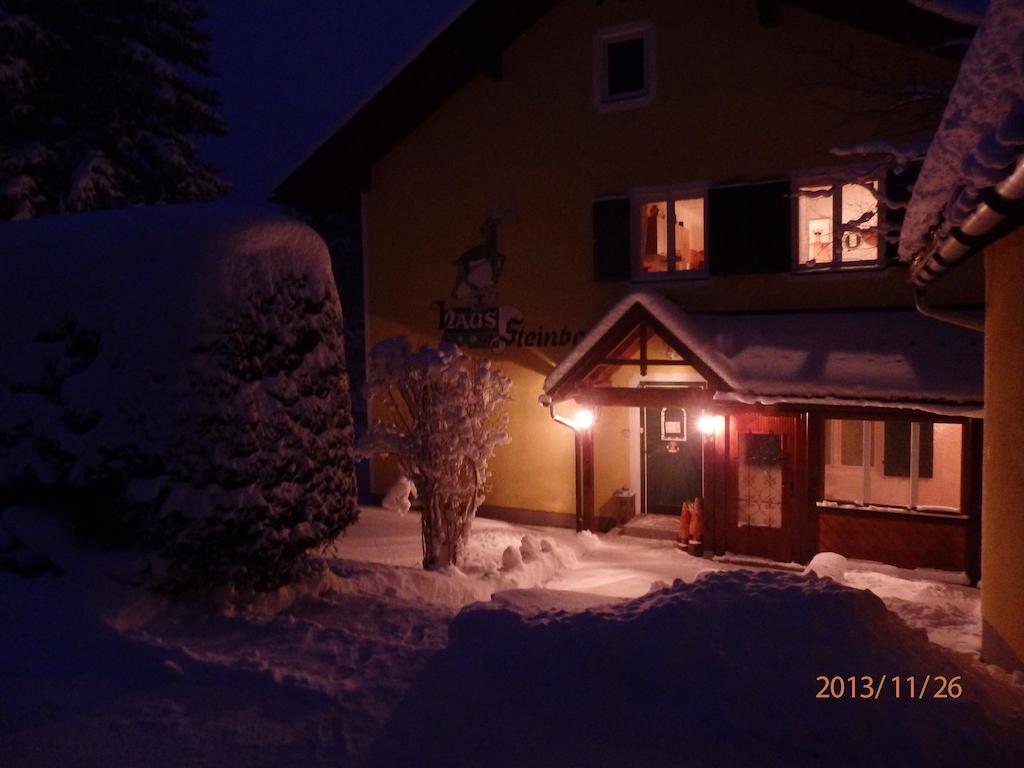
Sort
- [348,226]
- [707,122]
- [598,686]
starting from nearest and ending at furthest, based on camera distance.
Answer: [598,686] < [707,122] < [348,226]

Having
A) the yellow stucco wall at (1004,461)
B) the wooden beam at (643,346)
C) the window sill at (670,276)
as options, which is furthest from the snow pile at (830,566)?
the window sill at (670,276)

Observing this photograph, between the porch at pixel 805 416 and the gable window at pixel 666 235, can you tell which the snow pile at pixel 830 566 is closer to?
the porch at pixel 805 416

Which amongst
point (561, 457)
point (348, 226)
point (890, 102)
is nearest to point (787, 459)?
point (561, 457)

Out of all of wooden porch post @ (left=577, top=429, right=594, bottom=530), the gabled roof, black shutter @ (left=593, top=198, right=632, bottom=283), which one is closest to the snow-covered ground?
wooden porch post @ (left=577, top=429, right=594, bottom=530)

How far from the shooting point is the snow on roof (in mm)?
3127

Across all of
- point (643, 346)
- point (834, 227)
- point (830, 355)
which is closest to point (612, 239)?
point (643, 346)

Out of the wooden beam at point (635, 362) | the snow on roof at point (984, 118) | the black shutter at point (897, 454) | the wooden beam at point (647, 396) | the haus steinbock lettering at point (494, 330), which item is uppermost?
the snow on roof at point (984, 118)

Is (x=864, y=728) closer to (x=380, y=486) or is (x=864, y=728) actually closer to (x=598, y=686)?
(x=598, y=686)

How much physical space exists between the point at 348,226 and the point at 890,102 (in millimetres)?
22257

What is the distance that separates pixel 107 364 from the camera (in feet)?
20.4

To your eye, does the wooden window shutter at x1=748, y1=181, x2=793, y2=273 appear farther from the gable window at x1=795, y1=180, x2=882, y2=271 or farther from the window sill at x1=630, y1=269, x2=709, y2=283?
the window sill at x1=630, y1=269, x2=709, y2=283

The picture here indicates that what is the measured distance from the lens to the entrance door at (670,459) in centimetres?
1262

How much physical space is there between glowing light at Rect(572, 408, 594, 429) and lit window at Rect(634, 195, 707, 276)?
243 cm
